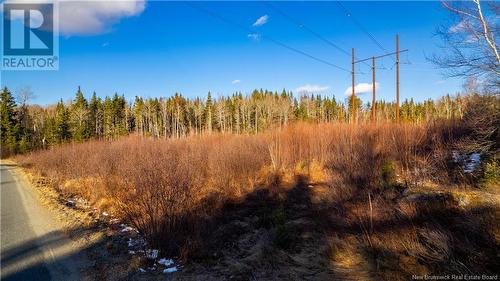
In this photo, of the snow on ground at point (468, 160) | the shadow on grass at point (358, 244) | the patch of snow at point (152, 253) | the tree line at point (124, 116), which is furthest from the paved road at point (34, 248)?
the tree line at point (124, 116)

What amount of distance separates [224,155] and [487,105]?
7.93 m

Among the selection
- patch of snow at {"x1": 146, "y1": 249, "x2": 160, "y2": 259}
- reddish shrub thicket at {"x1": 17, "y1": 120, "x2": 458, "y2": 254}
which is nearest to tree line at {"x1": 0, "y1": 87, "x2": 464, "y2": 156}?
reddish shrub thicket at {"x1": 17, "y1": 120, "x2": 458, "y2": 254}

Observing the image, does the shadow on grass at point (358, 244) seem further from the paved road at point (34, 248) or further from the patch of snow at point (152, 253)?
the paved road at point (34, 248)

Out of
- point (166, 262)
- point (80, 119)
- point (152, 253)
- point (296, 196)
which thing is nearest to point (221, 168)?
point (296, 196)

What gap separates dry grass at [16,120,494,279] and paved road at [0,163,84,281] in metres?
1.26

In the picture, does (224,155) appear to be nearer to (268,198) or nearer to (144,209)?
(268,198)

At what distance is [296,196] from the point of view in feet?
33.8

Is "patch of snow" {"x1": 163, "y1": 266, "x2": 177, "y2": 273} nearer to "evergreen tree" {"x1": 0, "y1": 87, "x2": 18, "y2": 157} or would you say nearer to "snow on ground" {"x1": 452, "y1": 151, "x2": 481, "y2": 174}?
"snow on ground" {"x1": 452, "y1": 151, "x2": 481, "y2": 174}

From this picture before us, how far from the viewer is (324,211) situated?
7.75 metres

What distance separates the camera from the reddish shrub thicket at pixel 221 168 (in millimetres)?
5805

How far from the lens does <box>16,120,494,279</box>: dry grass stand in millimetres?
5465

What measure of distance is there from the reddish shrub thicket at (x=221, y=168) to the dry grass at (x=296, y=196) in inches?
1.3

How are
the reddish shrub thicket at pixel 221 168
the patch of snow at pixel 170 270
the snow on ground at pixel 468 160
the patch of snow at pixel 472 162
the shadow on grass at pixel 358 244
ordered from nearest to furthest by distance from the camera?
the shadow on grass at pixel 358 244 < the patch of snow at pixel 170 270 < the reddish shrub thicket at pixel 221 168 < the patch of snow at pixel 472 162 < the snow on ground at pixel 468 160

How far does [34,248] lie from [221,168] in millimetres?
5994
